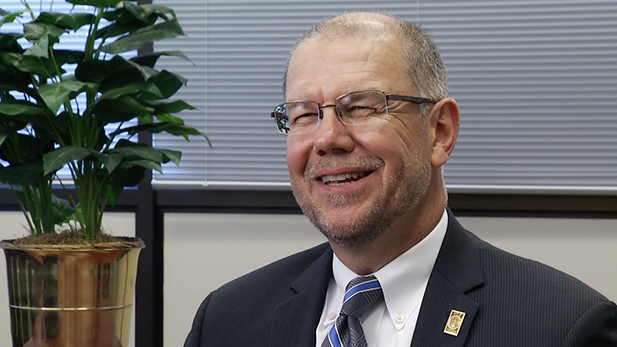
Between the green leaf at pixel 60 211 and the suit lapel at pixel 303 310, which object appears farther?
the green leaf at pixel 60 211

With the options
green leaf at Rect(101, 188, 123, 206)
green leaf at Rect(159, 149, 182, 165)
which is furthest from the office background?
green leaf at Rect(159, 149, 182, 165)

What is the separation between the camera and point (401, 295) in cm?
132

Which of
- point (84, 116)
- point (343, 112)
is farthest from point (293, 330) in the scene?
point (84, 116)

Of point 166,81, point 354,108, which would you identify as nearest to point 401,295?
point 354,108

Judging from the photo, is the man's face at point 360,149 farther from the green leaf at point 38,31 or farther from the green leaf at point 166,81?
the green leaf at point 38,31

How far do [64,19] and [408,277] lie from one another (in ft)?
5.15

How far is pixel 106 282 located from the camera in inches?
88.9

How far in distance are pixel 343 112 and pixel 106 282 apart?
1318 mm

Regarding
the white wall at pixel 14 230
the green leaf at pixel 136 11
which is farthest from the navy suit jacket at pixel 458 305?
the white wall at pixel 14 230

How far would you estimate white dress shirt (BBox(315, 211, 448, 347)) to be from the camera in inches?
51.1

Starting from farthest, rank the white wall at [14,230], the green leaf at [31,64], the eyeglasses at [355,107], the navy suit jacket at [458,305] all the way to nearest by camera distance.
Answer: the white wall at [14,230]
the green leaf at [31,64]
the eyeglasses at [355,107]
the navy suit jacket at [458,305]

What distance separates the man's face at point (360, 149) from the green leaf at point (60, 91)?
3.38 feet

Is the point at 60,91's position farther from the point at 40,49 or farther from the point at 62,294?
the point at 62,294

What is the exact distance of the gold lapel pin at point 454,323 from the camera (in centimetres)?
121
